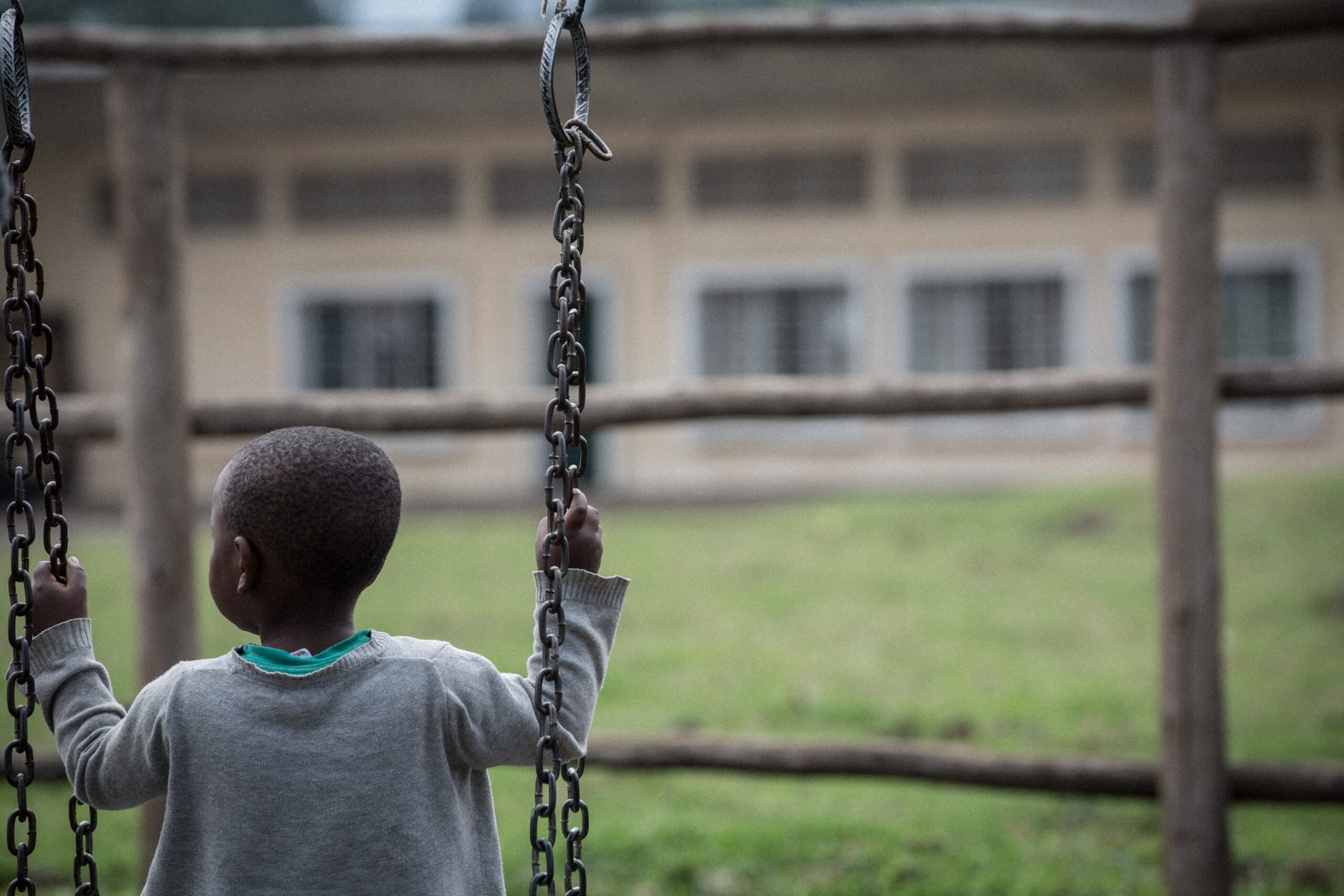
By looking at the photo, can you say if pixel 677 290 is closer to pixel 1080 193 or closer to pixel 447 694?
pixel 1080 193

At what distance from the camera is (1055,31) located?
11.2 ft

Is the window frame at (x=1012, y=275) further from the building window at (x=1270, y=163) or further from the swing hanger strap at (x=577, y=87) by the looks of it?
the swing hanger strap at (x=577, y=87)

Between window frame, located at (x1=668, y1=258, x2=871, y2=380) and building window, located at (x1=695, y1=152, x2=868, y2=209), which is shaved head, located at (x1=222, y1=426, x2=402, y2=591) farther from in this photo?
building window, located at (x1=695, y1=152, x2=868, y2=209)

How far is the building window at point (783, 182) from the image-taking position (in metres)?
13.2

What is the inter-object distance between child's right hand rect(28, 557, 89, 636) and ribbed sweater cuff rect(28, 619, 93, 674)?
13mm

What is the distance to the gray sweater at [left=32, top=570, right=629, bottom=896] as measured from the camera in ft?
5.36

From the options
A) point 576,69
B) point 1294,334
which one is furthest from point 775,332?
point 576,69

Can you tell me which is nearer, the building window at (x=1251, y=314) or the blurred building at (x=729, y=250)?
the blurred building at (x=729, y=250)

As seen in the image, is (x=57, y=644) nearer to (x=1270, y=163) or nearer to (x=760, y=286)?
(x=760, y=286)

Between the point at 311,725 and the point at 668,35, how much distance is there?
95.5 inches

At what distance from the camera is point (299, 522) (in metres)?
1.65

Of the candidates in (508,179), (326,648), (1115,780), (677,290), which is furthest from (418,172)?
(326,648)

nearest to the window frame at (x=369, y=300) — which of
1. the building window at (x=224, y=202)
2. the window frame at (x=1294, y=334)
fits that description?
the building window at (x=224, y=202)

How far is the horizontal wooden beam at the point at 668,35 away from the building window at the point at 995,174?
9925mm
